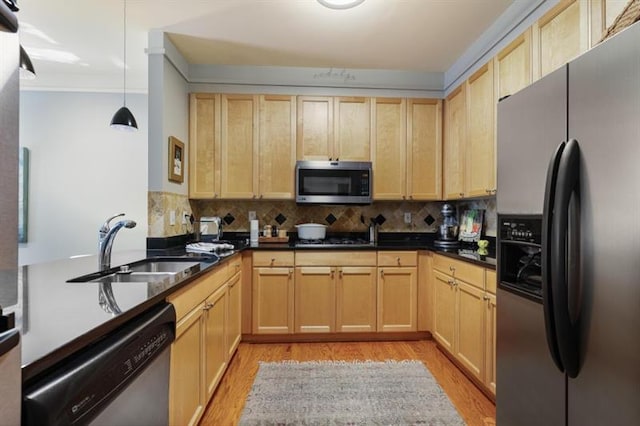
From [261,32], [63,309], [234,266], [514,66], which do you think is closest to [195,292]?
[63,309]

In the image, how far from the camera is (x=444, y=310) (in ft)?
9.20

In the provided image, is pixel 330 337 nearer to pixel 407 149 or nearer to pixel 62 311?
pixel 407 149

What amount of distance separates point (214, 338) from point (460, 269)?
181 cm

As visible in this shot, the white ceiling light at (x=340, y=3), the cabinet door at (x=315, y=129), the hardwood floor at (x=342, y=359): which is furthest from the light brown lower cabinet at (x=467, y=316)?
the white ceiling light at (x=340, y=3)

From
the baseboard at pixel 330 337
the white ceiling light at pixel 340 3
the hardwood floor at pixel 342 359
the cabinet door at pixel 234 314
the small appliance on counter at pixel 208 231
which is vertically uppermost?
the white ceiling light at pixel 340 3

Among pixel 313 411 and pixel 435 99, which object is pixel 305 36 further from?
pixel 313 411

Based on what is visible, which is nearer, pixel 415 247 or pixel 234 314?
pixel 234 314

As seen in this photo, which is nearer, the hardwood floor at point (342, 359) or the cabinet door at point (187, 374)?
the cabinet door at point (187, 374)

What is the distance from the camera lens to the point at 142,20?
2.52m

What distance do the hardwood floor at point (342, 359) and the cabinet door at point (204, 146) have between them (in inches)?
61.8

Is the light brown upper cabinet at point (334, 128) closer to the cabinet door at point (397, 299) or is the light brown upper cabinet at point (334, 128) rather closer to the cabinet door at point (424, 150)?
the cabinet door at point (424, 150)

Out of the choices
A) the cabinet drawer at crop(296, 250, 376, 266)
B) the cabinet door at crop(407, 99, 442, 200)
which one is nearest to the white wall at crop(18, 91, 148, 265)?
the cabinet drawer at crop(296, 250, 376, 266)

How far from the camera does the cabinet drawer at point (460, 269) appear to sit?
7.30 ft

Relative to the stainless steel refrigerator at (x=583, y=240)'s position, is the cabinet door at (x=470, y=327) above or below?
below
